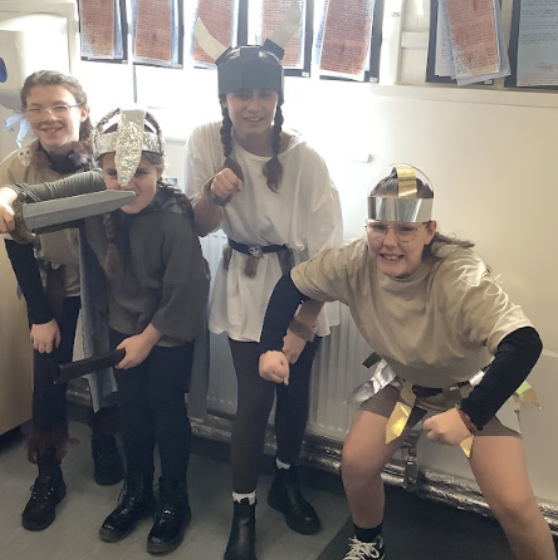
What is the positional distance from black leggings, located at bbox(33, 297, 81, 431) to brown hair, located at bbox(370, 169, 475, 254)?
871 mm

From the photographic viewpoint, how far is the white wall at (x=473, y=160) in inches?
67.9

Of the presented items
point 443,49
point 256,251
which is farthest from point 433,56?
point 256,251

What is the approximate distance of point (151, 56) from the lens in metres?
2.12

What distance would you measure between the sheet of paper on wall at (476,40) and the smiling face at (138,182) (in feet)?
2.48

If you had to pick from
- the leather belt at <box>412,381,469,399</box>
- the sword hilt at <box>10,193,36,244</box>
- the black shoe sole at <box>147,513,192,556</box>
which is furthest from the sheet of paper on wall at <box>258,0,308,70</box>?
the black shoe sole at <box>147,513,192,556</box>

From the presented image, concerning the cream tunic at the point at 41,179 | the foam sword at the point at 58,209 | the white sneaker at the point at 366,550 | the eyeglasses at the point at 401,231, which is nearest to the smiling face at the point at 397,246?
the eyeglasses at the point at 401,231

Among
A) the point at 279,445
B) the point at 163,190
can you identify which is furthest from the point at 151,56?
the point at 279,445

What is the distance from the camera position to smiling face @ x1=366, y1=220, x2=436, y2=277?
1.51 metres

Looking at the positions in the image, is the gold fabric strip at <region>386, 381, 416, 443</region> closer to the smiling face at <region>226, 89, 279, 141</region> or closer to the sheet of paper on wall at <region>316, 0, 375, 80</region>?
the smiling face at <region>226, 89, 279, 141</region>

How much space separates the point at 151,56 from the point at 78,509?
1.29 metres

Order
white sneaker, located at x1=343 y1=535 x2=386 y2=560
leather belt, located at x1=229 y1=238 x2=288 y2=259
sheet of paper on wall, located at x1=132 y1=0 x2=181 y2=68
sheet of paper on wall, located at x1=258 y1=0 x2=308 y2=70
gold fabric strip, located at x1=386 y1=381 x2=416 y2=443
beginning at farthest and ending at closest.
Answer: sheet of paper on wall, located at x1=132 y1=0 x2=181 y2=68 < sheet of paper on wall, located at x1=258 y1=0 x2=308 y2=70 < leather belt, located at x1=229 y1=238 x2=288 y2=259 < white sneaker, located at x1=343 y1=535 x2=386 y2=560 < gold fabric strip, located at x1=386 y1=381 x2=416 y2=443

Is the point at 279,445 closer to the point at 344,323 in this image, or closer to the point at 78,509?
the point at 344,323

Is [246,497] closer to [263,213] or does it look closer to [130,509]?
[130,509]

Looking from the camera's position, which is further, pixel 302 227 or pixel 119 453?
pixel 119 453
